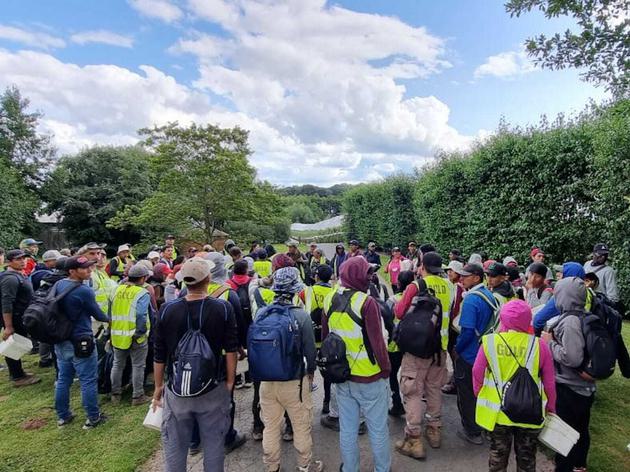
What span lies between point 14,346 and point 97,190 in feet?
85.9

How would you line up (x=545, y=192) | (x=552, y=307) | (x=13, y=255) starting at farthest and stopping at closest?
(x=545, y=192) < (x=13, y=255) < (x=552, y=307)

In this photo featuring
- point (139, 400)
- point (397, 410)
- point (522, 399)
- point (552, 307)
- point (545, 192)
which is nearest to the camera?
point (522, 399)

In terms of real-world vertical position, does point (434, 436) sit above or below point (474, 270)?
below

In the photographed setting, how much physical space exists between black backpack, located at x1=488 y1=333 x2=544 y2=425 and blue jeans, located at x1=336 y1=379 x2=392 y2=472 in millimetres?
980

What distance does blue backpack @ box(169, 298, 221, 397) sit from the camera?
2715 mm

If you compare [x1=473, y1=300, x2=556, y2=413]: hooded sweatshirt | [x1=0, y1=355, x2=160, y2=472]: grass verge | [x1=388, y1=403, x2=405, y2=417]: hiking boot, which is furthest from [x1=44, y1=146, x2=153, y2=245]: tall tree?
[x1=473, y1=300, x2=556, y2=413]: hooded sweatshirt

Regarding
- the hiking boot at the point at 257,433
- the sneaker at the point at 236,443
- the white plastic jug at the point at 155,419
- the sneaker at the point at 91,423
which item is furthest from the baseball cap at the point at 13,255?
the hiking boot at the point at 257,433

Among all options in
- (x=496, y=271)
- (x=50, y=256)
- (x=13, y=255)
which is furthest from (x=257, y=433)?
(x=50, y=256)

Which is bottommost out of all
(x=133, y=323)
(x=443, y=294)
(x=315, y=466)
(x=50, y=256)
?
(x=315, y=466)

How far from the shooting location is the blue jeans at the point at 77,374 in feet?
14.1

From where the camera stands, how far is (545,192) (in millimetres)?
8422

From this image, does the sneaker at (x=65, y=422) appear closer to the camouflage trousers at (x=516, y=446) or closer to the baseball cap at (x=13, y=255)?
the baseball cap at (x=13, y=255)

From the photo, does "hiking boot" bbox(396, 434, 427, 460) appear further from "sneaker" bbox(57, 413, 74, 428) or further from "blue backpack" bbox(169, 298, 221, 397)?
"sneaker" bbox(57, 413, 74, 428)

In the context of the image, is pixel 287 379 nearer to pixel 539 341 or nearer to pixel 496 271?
pixel 539 341
